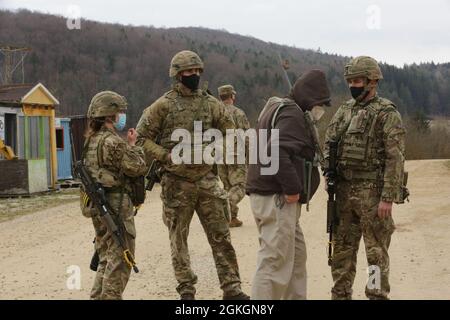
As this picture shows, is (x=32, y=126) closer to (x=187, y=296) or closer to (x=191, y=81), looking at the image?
(x=191, y=81)

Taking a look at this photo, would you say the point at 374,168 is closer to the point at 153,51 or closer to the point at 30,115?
the point at 30,115

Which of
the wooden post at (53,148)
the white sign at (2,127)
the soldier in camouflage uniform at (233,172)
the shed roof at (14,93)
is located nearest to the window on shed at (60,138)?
the wooden post at (53,148)

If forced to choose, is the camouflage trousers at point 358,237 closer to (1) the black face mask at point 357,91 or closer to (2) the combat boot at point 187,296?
(1) the black face mask at point 357,91

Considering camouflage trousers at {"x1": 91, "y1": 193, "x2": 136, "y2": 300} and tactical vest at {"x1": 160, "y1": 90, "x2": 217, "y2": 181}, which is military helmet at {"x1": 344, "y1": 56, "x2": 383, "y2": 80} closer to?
tactical vest at {"x1": 160, "y1": 90, "x2": 217, "y2": 181}

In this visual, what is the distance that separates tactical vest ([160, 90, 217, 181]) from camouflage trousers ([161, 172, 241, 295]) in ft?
0.27

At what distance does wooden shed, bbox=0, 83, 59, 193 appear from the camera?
63.2 ft

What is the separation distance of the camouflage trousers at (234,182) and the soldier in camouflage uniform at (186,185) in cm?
333

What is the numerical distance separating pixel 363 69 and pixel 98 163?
236cm

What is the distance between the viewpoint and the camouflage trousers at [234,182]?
941 cm

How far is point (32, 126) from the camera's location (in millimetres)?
20062

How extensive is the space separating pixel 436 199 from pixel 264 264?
9.55 m

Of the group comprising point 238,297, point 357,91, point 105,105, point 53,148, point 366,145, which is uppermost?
point 357,91

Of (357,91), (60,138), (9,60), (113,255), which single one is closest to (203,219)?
(113,255)

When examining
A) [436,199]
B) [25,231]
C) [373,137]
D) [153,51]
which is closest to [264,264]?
[373,137]
